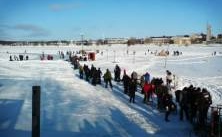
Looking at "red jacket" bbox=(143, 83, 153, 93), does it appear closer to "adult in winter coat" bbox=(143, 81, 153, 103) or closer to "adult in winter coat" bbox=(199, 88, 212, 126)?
"adult in winter coat" bbox=(143, 81, 153, 103)

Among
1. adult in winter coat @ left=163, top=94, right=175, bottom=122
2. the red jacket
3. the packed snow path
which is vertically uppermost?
the red jacket

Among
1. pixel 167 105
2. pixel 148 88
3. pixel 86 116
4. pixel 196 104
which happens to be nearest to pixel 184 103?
pixel 167 105

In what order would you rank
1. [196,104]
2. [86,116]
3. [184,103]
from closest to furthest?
[196,104], [184,103], [86,116]

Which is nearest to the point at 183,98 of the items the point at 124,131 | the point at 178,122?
the point at 178,122

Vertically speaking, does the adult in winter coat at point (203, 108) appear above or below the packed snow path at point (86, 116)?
above

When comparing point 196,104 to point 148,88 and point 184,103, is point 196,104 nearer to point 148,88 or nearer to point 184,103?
point 184,103

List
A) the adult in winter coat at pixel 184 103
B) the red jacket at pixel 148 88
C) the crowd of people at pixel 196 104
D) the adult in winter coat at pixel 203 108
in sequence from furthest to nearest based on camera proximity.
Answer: the red jacket at pixel 148 88
the adult in winter coat at pixel 184 103
the crowd of people at pixel 196 104
the adult in winter coat at pixel 203 108

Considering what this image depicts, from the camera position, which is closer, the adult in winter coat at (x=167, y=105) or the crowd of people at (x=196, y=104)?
the crowd of people at (x=196, y=104)

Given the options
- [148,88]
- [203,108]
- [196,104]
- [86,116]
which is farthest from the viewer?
[148,88]

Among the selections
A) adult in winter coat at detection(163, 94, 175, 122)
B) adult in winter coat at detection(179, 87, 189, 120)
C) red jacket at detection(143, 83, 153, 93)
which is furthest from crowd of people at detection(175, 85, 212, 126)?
red jacket at detection(143, 83, 153, 93)

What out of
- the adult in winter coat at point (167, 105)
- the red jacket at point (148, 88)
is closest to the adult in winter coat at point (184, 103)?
the adult in winter coat at point (167, 105)

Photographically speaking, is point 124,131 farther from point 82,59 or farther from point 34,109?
point 82,59

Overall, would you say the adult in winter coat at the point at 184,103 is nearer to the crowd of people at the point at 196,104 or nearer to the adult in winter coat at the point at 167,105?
the crowd of people at the point at 196,104

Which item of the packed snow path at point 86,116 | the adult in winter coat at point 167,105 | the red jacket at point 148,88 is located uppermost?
the red jacket at point 148,88
